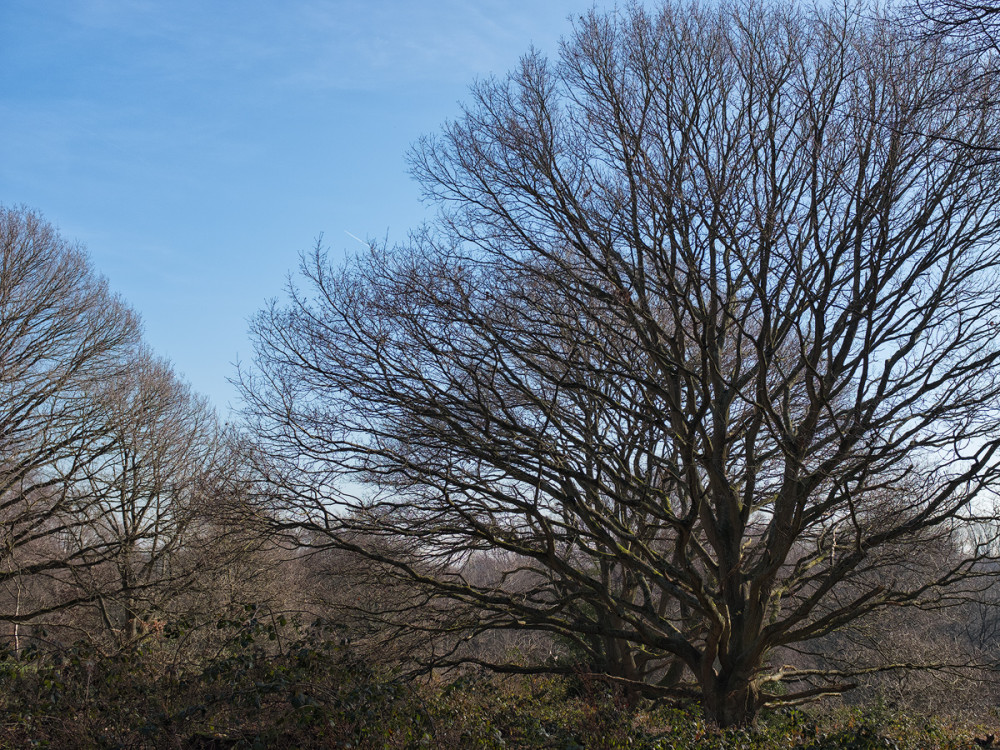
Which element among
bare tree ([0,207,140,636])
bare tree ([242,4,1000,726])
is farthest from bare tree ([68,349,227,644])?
bare tree ([242,4,1000,726])

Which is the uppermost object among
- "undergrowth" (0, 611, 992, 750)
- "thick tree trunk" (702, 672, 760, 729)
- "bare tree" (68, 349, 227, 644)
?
"bare tree" (68, 349, 227, 644)

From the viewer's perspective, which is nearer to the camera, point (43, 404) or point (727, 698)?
point (727, 698)

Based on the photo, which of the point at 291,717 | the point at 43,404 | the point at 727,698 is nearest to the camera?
the point at 291,717

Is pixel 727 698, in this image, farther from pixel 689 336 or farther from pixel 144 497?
pixel 144 497

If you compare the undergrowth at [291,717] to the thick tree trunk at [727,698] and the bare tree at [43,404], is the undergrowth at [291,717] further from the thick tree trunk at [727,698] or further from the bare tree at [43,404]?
the bare tree at [43,404]

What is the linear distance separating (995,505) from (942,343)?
6.61ft

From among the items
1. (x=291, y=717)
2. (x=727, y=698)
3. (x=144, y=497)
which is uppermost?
(x=144, y=497)

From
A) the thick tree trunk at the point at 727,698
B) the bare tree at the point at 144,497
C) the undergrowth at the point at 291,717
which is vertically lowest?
the thick tree trunk at the point at 727,698

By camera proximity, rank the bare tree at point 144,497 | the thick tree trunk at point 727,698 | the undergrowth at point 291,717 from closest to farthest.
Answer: the undergrowth at point 291,717, the thick tree trunk at point 727,698, the bare tree at point 144,497

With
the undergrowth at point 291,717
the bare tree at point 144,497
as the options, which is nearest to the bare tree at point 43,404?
the bare tree at point 144,497

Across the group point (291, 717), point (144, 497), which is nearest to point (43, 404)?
point (144, 497)

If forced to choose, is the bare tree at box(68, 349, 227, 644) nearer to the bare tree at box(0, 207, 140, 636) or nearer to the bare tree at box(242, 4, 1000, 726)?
the bare tree at box(0, 207, 140, 636)

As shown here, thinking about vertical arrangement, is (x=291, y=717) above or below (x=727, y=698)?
above

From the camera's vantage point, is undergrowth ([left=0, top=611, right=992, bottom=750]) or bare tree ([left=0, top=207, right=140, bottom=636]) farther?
bare tree ([left=0, top=207, right=140, bottom=636])
